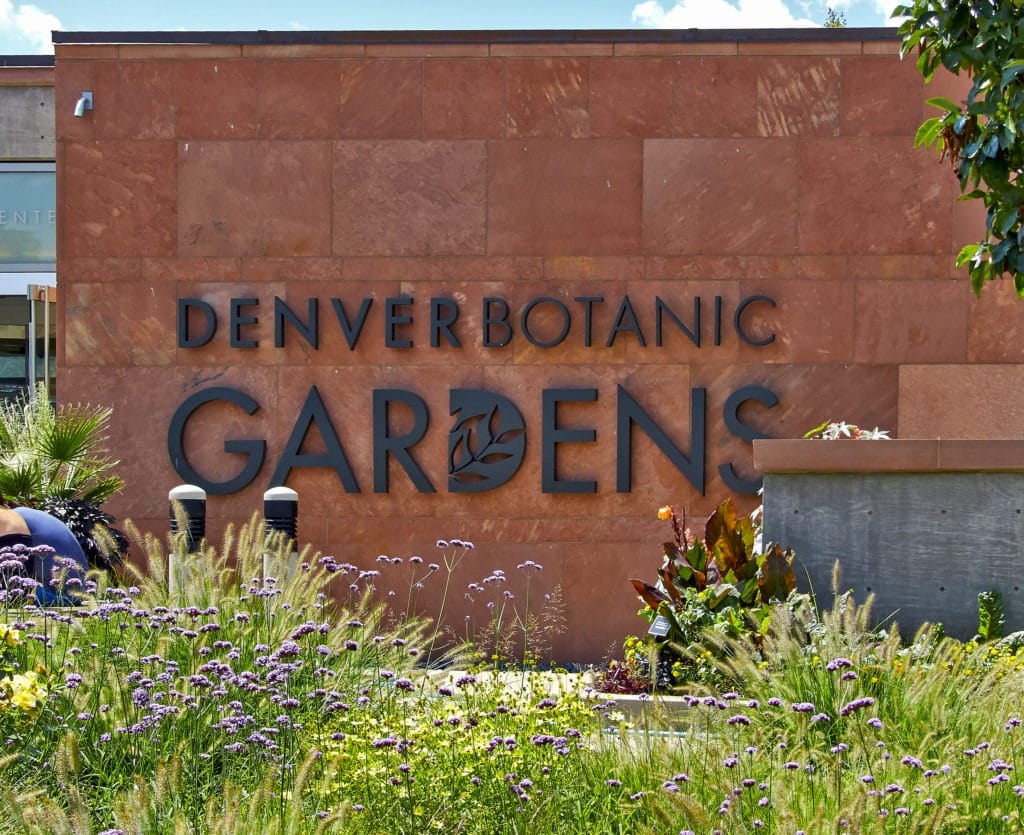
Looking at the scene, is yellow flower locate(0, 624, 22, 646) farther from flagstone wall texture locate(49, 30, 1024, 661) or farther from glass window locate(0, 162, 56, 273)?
glass window locate(0, 162, 56, 273)

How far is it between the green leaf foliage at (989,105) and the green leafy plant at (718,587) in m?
2.13

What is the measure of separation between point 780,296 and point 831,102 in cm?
159

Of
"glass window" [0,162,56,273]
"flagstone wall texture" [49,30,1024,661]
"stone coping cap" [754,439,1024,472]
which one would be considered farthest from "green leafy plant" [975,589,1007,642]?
"glass window" [0,162,56,273]

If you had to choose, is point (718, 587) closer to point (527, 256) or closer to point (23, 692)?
point (23, 692)

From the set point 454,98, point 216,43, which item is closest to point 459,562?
point 454,98

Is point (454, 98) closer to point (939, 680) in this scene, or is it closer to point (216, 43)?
point (216, 43)

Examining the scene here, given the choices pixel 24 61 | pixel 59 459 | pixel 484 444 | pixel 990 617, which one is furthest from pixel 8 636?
pixel 24 61

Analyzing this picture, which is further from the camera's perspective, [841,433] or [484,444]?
[484,444]

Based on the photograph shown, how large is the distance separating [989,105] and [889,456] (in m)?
2.88

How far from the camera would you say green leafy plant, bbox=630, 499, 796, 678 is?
7566 millimetres

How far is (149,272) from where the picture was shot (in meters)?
11.4

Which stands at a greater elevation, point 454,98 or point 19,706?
point 454,98

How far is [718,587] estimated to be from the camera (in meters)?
7.79

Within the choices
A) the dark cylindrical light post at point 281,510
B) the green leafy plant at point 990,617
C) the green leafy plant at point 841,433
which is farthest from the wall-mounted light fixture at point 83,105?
the green leafy plant at point 990,617
